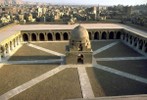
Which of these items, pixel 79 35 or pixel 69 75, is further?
pixel 79 35

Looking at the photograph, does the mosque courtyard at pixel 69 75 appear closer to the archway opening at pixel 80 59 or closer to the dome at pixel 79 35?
the archway opening at pixel 80 59

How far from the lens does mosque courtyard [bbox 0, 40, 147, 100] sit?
18.0 metres

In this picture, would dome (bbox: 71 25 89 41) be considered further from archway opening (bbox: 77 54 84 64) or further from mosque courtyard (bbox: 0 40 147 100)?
mosque courtyard (bbox: 0 40 147 100)

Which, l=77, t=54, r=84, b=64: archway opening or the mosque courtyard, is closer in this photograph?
the mosque courtyard

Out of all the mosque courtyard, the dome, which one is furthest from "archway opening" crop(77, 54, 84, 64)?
the dome

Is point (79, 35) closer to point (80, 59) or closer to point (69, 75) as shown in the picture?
point (80, 59)

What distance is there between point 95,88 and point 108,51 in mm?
13650

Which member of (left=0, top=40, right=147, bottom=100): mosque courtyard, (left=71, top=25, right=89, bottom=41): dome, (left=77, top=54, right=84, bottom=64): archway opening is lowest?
(left=0, top=40, right=147, bottom=100): mosque courtyard

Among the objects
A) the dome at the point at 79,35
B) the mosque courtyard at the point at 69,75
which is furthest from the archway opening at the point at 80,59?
the dome at the point at 79,35

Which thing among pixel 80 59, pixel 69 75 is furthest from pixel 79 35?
pixel 69 75

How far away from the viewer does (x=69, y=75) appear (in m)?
21.9

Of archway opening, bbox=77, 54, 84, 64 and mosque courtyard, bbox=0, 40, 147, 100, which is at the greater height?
archway opening, bbox=77, 54, 84, 64

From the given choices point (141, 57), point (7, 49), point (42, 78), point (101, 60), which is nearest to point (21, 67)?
point (42, 78)

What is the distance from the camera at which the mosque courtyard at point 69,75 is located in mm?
17969
